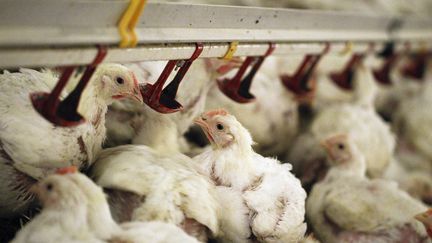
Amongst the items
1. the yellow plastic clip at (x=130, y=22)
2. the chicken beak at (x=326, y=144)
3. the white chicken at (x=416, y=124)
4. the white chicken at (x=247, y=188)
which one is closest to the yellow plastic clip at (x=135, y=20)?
the yellow plastic clip at (x=130, y=22)

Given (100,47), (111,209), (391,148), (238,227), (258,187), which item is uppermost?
(391,148)

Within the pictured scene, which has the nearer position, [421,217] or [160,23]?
[160,23]

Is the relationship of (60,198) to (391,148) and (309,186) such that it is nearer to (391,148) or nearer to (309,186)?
(309,186)

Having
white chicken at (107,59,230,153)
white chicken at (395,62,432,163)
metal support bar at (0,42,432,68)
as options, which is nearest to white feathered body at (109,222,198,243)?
metal support bar at (0,42,432,68)

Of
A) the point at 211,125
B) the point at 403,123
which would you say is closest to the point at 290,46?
the point at 211,125

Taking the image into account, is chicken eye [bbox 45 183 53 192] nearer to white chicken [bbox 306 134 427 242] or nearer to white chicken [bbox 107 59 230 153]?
white chicken [bbox 107 59 230 153]

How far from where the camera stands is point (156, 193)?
1512 mm

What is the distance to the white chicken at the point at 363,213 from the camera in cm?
207

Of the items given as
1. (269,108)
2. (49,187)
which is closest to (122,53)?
(49,187)

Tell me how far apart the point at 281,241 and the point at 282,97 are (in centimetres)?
119

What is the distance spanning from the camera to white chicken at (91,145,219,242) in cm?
150

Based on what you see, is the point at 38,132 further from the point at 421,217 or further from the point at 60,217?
the point at 421,217

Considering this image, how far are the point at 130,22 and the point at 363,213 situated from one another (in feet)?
3.96

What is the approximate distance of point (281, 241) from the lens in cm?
169
